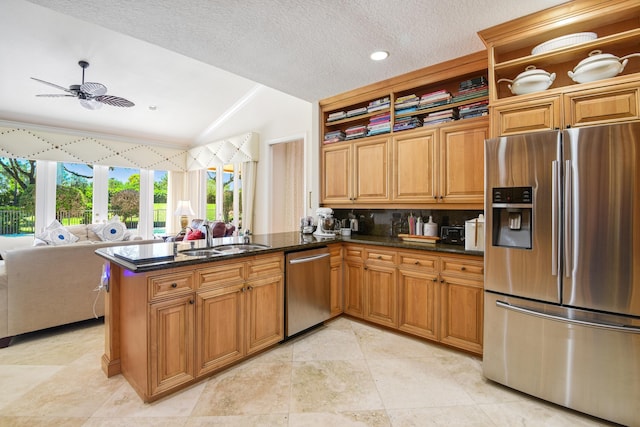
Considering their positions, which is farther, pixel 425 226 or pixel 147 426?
pixel 425 226

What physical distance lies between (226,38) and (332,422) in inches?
108

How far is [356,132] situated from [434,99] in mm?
946

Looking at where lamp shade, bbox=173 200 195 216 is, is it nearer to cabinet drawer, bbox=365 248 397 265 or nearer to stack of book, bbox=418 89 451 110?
cabinet drawer, bbox=365 248 397 265

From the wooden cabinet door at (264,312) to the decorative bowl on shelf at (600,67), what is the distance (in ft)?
8.39

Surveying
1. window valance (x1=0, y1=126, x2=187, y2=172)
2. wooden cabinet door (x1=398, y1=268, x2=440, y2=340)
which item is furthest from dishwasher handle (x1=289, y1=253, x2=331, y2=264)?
window valance (x1=0, y1=126, x2=187, y2=172)

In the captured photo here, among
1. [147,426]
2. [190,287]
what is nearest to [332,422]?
[147,426]

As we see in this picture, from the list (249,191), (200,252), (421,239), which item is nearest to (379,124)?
(421,239)

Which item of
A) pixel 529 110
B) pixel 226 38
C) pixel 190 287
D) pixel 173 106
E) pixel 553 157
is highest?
pixel 173 106

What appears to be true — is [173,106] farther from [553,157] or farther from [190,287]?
[553,157]

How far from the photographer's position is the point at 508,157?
1979mm

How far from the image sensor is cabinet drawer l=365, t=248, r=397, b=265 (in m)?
2.85

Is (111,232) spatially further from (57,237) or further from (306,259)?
(306,259)

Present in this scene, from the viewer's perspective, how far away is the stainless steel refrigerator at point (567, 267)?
1.63 metres

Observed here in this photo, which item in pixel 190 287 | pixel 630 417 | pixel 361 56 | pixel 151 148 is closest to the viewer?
pixel 630 417
